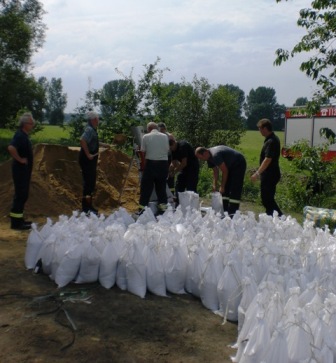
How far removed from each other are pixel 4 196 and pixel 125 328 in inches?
192

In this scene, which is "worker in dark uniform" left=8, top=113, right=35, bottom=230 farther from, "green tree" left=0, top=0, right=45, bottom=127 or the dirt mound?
"green tree" left=0, top=0, right=45, bottom=127

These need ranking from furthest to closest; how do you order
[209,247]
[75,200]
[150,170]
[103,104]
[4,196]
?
[103,104]
[75,200]
[4,196]
[150,170]
[209,247]

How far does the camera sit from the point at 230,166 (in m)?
7.04

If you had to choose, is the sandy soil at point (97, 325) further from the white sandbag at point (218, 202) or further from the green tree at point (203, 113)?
the green tree at point (203, 113)

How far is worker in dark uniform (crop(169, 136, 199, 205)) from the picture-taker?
765 centimetres

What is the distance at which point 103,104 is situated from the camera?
13586 millimetres

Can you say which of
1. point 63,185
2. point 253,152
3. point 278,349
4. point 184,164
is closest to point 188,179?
point 184,164

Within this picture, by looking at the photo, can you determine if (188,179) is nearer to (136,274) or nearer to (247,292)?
(136,274)

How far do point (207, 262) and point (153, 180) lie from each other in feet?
10.4

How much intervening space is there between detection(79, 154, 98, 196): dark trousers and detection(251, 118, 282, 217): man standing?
2415mm

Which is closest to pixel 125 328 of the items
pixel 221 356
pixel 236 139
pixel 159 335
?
pixel 159 335

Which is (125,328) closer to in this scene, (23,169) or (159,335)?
(159,335)

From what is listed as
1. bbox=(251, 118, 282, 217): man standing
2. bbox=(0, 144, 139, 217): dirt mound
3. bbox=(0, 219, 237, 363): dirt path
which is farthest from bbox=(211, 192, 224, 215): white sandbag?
bbox=(0, 219, 237, 363): dirt path

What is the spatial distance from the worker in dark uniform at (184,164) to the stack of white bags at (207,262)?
2582 mm
